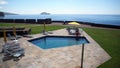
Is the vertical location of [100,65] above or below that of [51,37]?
below

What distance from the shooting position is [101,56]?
10.0m

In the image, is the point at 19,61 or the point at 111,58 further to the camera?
the point at 111,58

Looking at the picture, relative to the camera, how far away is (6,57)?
31.3 feet

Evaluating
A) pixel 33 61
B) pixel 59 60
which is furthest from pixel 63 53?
pixel 33 61

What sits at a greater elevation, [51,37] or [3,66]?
[51,37]

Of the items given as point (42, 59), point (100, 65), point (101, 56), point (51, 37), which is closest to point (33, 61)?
point (42, 59)

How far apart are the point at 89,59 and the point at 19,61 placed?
5719 mm

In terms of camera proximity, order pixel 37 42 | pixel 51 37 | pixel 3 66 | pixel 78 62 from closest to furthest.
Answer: pixel 3 66
pixel 78 62
pixel 37 42
pixel 51 37

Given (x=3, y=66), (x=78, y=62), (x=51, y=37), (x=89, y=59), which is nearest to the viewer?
(x=3, y=66)

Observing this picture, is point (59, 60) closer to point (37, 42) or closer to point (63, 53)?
point (63, 53)

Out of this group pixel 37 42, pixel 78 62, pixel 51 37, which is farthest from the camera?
pixel 51 37

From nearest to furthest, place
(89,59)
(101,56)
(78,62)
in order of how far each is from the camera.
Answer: (78,62), (89,59), (101,56)

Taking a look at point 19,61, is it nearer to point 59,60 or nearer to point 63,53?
point 59,60

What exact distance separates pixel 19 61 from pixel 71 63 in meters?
4.11
